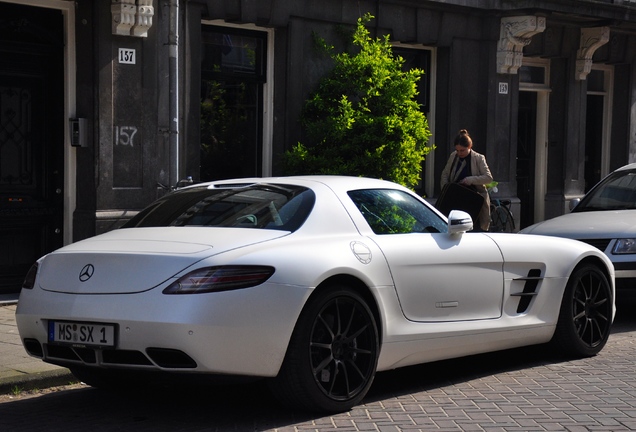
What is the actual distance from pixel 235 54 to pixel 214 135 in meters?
1.15

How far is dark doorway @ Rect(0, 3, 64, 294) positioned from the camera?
12062 mm

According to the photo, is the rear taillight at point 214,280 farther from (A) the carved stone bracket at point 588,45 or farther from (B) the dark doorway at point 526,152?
(A) the carved stone bracket at point 588,45

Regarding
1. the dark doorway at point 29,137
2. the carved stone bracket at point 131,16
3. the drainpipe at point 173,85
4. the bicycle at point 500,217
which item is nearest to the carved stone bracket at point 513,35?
the bicycle at point 500,217

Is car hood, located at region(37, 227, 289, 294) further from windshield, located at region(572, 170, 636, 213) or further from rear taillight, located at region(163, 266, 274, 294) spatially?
windshield, located at region(572, 170, 636, 213)

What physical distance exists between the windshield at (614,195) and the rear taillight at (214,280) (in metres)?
7.17

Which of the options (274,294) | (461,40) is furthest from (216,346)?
(461,40)

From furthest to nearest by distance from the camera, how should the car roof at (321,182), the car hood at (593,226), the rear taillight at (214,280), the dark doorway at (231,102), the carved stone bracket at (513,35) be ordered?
1. the carved stone bracket at (513,35)
2. the dark doorway at (231,102)
3. the car hood at (593,226)
4. the car roof at (321,182)
5. the rear taillight at (214,280)

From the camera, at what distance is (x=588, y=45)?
65.8 feet

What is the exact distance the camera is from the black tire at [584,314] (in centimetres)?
831

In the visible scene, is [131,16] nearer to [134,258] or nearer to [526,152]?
[134,258]

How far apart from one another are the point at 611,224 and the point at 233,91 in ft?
19.2

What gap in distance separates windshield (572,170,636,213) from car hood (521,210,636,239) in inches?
14.5

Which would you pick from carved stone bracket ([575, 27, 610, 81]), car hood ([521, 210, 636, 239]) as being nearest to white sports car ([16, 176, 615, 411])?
car hood ([521, 210, 636, 239])

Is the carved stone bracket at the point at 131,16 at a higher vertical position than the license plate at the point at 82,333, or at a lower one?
higher
